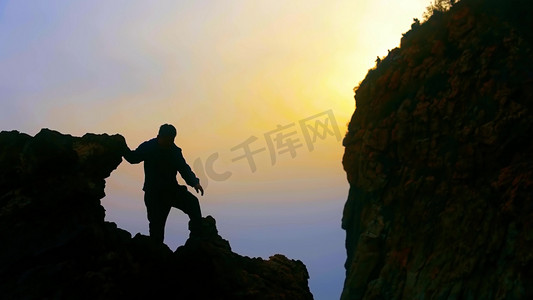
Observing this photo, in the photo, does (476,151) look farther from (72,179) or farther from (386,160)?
(72,179)

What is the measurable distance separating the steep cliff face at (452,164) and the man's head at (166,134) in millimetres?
24654

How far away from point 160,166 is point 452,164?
31105mm

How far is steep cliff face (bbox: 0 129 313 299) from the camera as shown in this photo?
27.6 ft

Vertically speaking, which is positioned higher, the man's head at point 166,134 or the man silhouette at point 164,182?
the man's head at point 166,134

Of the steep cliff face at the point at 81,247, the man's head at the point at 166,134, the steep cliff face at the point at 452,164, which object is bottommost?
the steep cliff face at the point at 81,247

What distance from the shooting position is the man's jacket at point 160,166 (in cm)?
1170

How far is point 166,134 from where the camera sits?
456 inches

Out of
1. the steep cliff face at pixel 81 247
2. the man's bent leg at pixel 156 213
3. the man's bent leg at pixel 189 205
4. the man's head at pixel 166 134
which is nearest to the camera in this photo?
the steep cliff face at pixel 81 247

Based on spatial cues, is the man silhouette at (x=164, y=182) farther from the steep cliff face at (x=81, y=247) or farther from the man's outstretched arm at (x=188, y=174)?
the steep cliff face at (x=81, y=247)

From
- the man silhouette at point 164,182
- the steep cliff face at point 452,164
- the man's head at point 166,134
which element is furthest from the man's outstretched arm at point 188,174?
the steep cliff face at point 452,164

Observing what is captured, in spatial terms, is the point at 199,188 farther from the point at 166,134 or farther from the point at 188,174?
the point at 166,134

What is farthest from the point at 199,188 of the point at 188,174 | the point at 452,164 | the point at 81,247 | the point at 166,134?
the point at 452,164

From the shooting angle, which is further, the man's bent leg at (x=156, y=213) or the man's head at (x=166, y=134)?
the man's bent leg at (x=156, y=213)

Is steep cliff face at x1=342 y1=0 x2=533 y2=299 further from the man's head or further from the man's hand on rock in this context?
the man's head
